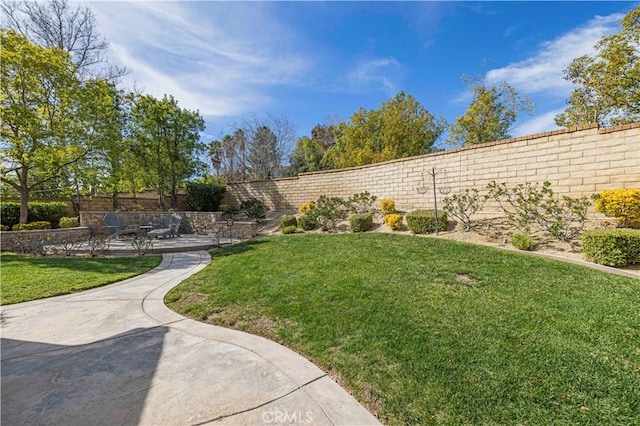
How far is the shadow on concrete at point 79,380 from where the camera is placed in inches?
75.1

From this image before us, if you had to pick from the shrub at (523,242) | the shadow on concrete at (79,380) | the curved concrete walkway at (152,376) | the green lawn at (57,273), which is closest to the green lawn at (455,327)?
the curved concrete walkway at (152,376)

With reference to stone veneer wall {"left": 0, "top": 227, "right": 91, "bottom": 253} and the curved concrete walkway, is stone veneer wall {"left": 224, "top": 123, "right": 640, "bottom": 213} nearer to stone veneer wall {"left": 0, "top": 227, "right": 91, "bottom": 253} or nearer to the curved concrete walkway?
the curved concrete walkway

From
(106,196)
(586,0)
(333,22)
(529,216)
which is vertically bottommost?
(529,216)

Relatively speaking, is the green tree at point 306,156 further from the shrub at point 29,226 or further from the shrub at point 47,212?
the shrub at point 29,226

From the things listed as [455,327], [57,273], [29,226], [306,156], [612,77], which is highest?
[306,156]

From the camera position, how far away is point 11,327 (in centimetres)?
348

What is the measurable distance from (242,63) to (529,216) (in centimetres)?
1030

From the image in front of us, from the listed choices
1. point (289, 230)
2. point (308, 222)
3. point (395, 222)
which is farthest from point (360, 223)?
point (289, 230)

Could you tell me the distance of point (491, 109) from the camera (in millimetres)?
17188

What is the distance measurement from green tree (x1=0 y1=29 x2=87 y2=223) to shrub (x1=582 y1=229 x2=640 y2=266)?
51.6 feet

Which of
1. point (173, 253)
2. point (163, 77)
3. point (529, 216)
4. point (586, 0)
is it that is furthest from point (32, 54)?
point (586, 0)

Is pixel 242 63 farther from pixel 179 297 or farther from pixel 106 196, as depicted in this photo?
pixel 106 196

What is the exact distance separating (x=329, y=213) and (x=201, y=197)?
959 centimetres

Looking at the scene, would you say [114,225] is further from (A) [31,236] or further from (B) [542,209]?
(B) [542,209]
